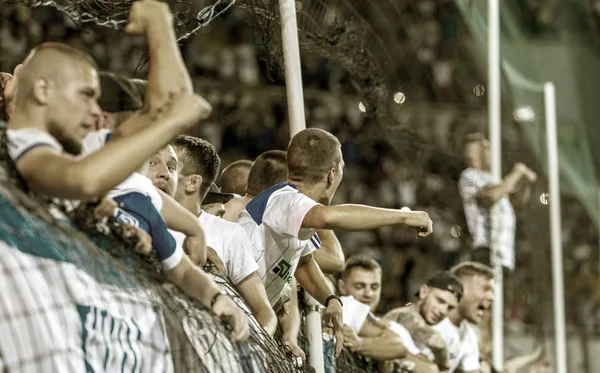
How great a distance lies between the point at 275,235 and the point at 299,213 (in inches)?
13.3

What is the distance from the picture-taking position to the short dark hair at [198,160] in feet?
15.9

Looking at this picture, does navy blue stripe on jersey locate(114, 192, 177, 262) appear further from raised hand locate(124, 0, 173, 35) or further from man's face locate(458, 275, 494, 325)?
man's face locate(458, 275, 494, 325)

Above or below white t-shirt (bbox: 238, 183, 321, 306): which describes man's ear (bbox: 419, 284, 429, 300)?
below

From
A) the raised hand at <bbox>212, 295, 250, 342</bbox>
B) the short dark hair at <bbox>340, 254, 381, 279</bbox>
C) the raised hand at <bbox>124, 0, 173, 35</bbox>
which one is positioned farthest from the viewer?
the short dark hair at <bbox>340, 254, 381, 279</bbox>

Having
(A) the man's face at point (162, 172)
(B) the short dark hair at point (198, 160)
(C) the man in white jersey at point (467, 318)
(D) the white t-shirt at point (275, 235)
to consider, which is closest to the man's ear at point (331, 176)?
(D) the white t-shirt at point (275, 235)

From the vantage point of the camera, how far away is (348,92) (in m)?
15.8

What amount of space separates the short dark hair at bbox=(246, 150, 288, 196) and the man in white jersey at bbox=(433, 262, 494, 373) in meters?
2.25

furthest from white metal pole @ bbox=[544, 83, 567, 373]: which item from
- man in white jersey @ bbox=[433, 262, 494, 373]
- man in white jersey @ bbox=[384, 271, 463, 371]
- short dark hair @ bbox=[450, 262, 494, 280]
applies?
man in white jersey @ bbox=[384, 271, 463, 371]

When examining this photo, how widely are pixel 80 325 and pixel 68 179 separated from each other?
594 mm

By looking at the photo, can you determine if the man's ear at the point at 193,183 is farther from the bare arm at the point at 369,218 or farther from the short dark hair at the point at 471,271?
the short dark hair at the point at 471,271

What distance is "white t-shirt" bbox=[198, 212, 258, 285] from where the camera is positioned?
480cm

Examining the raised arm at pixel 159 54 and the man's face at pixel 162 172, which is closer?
the raised arm at pixel 159 54

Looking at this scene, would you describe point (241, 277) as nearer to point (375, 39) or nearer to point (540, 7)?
point (375, 39)

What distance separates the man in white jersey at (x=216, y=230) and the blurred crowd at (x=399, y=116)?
24.3ft
